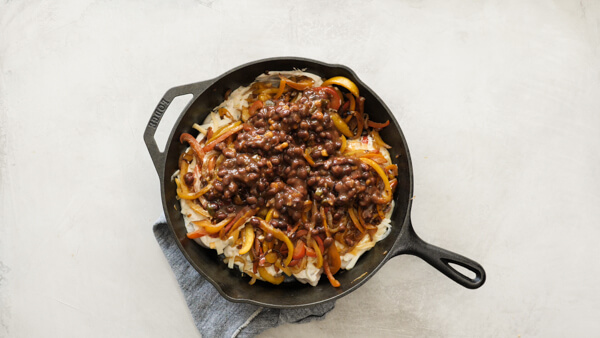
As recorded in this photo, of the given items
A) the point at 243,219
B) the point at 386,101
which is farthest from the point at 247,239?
the point at 386,101

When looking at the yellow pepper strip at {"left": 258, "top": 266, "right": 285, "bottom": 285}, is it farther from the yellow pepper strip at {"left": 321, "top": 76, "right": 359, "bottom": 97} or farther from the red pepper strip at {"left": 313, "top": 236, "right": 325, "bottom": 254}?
the yellow pepper strip at {"left": 321, "top": 76, "right": 359, "bottom": 97}

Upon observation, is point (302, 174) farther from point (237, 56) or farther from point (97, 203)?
point (97, 203)

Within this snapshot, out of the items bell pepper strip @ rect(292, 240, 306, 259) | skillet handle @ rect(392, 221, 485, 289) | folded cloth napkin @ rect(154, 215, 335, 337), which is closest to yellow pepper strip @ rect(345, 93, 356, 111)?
skillet handle @ rect(392, 221, 485, 289)

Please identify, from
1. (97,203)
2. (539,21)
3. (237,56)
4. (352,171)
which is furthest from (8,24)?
(539,21)

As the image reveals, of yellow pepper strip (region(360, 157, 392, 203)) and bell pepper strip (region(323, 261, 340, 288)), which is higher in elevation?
yellow pepper strip (region(360, 157, 392, 203))

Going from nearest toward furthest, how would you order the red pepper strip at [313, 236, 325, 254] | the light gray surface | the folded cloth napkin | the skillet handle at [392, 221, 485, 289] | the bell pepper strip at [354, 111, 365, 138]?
1. the skillet handle at [392, 221, 485, 289]
2. the red pepper strip at [313, 236, 325, 254]
3. the bell pepper strip at [354, 111, 365, 138]
4. the folded cloth napkin
5. the light gray surface

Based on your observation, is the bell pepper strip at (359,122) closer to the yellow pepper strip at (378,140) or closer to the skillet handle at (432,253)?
the yellow pepper strip at (378,140)

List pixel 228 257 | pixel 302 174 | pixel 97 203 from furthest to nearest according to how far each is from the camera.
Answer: pixel 97 203 → pixel 228 257 → pixel 302 174
